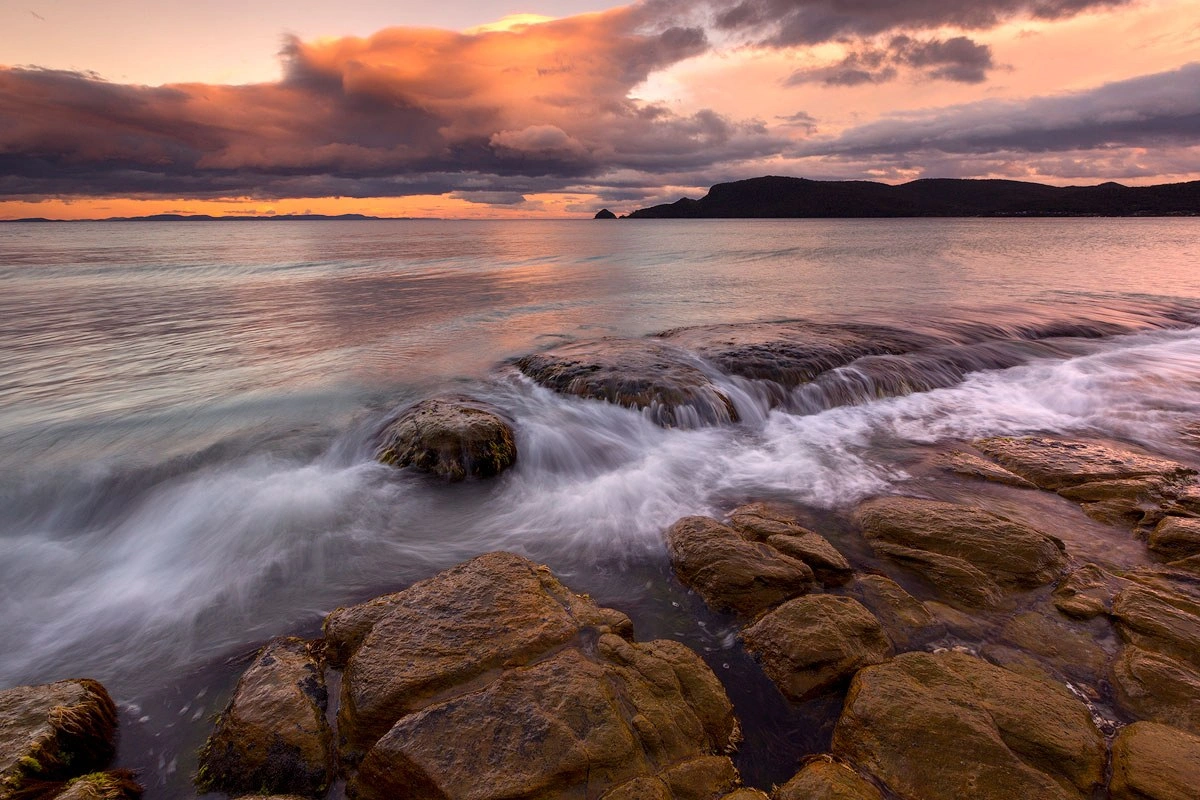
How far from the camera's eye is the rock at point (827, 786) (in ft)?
10.5

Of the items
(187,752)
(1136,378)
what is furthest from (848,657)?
(1136,378)

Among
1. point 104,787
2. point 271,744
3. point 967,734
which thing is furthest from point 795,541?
point 104,787

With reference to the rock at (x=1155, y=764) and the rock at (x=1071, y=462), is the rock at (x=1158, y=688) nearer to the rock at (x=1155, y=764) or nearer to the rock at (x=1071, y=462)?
the rock at (x=1155, y=764)

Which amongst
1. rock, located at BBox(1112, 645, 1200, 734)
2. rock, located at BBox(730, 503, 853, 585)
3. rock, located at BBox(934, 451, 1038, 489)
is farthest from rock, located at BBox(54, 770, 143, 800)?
rock, located at BBox(934, 451, 1038, 489)

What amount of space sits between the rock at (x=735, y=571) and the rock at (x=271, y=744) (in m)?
3.40

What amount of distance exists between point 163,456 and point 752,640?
9.90 metres

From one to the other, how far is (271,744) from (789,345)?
1253 cm

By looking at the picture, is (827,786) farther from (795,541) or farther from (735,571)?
(795,541)

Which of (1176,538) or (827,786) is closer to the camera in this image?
(827,786)

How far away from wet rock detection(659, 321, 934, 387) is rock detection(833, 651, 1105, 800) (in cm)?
822

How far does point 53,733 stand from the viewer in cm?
357

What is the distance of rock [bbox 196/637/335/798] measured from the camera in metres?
3.53

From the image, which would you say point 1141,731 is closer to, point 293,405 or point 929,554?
point 929,554

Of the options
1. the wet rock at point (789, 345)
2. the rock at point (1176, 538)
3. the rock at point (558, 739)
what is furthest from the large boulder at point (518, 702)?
the wet rock at point (789, 345)
